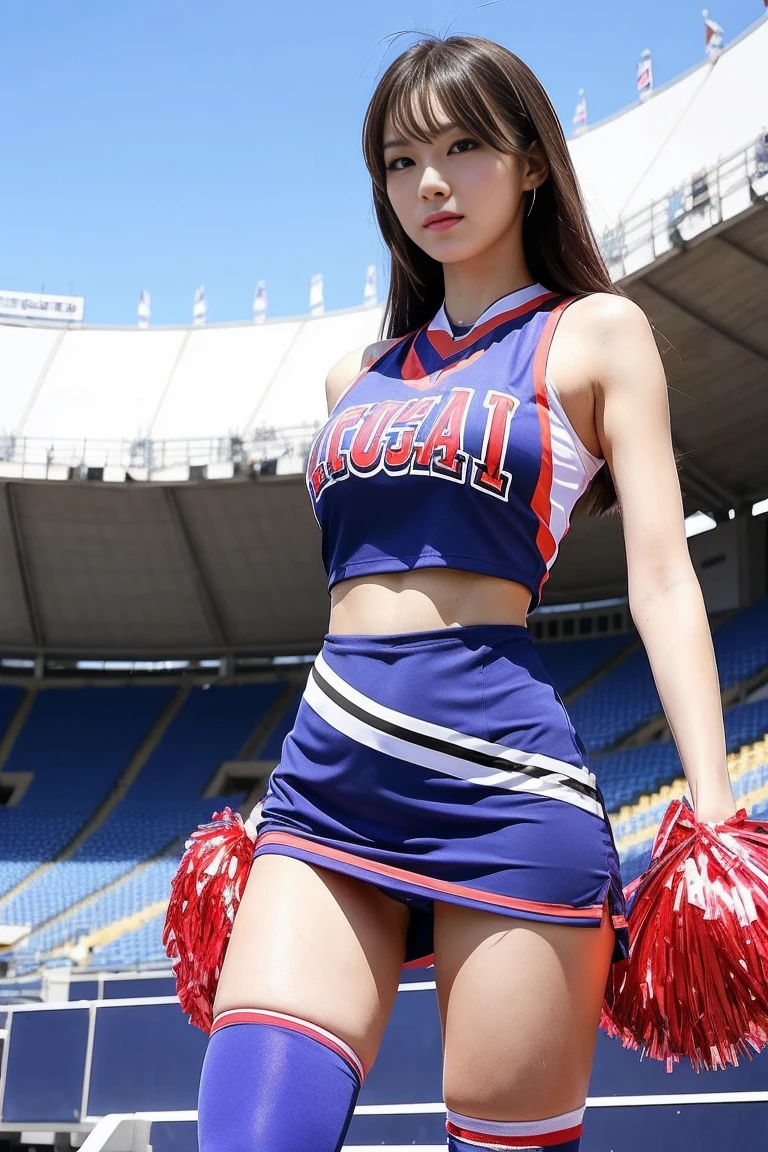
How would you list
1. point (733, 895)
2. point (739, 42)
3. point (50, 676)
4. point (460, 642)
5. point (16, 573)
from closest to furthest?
Answer: 1. point (733, 895)
2. point (460, 642)
3. point (739, 42)
4. point (16, 573)
5. point (50, 676)

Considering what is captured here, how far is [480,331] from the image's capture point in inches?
70.0

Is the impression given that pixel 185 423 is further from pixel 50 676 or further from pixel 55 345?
pixel 50 676

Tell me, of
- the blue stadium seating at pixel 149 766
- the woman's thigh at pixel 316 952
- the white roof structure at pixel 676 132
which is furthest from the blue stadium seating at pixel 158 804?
the woman's thigh at pixel 316 952

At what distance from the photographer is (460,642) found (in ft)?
4.99

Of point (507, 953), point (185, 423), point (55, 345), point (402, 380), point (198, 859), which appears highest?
point (55, 345)

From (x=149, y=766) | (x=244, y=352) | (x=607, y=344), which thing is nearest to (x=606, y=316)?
(x=607, y=344)

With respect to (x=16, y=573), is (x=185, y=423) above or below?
above

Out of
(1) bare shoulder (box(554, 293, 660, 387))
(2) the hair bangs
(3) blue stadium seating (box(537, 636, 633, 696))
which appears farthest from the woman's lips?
(3) blue stadium seating (box(537, 636, 633, 696))

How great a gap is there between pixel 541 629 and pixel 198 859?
781 inches

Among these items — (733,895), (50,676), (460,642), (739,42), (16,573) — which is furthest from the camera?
(50,676)

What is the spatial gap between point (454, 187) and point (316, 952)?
104 cm

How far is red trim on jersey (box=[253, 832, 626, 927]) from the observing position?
1381mm

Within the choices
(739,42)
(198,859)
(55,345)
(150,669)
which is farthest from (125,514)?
(198,859)

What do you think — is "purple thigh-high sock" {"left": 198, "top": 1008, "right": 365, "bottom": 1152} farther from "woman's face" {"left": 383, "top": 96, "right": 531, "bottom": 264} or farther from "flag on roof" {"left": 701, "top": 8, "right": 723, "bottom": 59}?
"flag on roof" {"left": 701, "top": 8, "right": 723, "bottom": 59}
